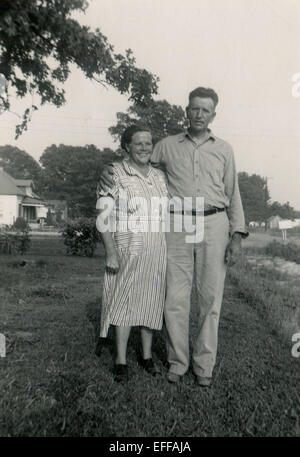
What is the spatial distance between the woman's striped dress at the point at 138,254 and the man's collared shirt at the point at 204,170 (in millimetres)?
173

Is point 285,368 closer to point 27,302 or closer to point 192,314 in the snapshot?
point 192,314

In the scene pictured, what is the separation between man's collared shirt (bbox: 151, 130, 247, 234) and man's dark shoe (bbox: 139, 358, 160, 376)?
1214 mm

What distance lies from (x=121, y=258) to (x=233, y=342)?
5.85 ft

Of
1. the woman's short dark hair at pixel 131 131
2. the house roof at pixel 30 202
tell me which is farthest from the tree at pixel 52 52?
the house roof at pixel 30 202

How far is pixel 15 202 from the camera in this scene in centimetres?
4459

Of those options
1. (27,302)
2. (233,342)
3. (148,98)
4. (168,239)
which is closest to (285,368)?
(233,342)

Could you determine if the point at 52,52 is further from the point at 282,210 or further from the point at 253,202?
the point at 282,210

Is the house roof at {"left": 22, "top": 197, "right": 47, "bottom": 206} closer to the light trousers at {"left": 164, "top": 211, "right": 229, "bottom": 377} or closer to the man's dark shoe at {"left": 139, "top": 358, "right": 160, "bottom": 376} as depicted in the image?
the man's dark shoe at {"left": 139, "top": 358, "right": 160, "bottom": 376}

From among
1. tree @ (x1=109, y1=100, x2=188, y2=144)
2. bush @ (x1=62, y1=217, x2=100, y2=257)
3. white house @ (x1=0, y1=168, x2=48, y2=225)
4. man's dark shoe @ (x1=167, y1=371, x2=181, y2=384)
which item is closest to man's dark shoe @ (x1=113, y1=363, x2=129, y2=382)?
man's dark shoe @ (x1=167, y1=371, x2=181, y2=384)

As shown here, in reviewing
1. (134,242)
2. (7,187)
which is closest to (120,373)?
(134,242)

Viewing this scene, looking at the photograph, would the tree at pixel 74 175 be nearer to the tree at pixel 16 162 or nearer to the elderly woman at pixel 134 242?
the tree at pixel 16 162

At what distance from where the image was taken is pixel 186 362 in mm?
3469

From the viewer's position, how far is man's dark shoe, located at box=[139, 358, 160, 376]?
11.4ft

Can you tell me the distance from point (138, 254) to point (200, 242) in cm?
48
